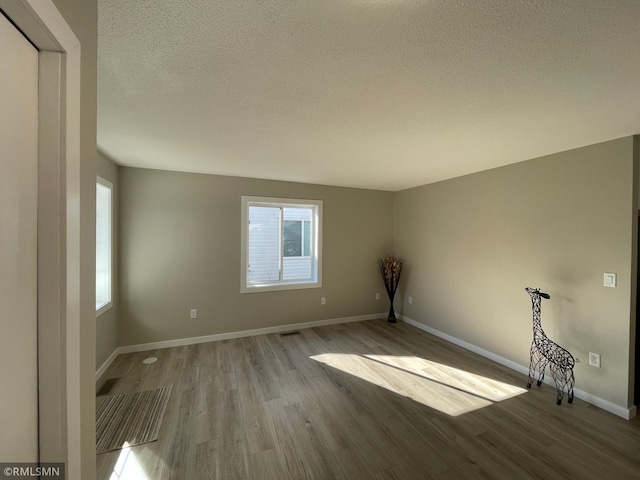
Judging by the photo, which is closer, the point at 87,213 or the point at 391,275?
the point at 87,213

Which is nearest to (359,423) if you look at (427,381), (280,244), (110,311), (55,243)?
(427,381)

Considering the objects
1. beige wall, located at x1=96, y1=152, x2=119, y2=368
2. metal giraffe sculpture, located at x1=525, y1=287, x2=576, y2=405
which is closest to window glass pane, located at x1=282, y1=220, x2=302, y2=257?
beige wall, located at x1=96, y1=152, x2=119, y2=368

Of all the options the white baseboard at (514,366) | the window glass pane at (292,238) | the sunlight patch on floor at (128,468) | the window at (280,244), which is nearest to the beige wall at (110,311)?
the sunlight patch on floor at (128,468)

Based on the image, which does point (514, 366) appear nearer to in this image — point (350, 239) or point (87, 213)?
point (350, 239)

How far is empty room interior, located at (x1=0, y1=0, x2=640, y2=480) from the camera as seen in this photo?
1034 mm

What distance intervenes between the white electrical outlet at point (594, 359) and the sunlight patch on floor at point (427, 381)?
60cm

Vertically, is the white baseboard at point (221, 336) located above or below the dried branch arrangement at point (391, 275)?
below

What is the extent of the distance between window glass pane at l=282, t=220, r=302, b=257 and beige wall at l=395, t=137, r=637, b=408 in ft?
6.66

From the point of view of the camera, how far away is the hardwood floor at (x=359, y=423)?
1.56 metres

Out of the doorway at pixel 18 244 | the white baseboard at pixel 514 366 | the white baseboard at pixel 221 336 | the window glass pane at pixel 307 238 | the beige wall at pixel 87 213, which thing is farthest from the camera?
the window glass pane at pixel 307 238

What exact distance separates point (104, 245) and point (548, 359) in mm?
4755

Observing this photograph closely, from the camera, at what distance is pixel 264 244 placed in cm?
386

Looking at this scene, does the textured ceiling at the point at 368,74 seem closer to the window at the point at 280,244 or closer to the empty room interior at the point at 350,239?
the empty room interior at the point at 350,239

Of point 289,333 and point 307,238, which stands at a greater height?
point 307,238
